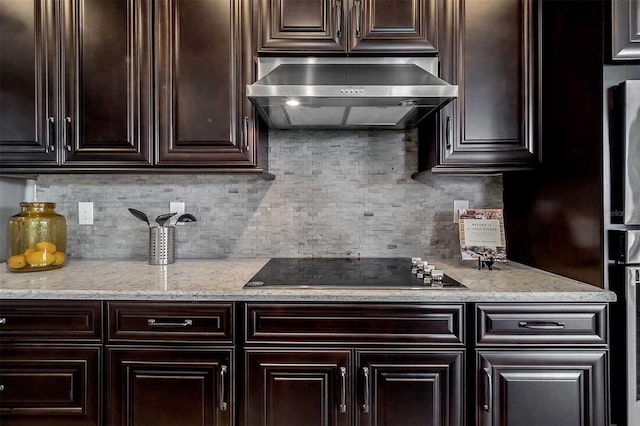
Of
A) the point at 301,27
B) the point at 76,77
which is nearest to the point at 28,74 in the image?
the point at 76,77

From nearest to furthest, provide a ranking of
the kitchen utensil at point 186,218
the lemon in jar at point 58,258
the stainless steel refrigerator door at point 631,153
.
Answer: the stainless steel refrigerator door at point 631,153 → the lemon in jar at point 58,258 → the kitchen utensil at point 186,218

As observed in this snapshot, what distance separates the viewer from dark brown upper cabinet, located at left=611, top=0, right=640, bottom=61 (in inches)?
45.9

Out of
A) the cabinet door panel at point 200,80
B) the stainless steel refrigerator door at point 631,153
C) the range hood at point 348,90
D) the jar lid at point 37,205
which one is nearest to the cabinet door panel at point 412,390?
the stainless steel refrigerator door at point 631,153

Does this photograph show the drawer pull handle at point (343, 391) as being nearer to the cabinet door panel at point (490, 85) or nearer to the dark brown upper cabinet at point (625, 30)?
the cabinet door panel at point (490, 85)

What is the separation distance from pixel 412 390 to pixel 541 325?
0.51 m

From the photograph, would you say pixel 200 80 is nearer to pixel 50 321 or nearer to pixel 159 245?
pixel 159 245

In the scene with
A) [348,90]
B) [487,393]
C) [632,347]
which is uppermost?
[348,90]

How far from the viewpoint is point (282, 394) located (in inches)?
48.1

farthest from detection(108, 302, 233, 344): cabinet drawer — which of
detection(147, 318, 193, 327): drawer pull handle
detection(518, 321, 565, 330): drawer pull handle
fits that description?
detection(518, 321, 565, 330): drawer pull handle

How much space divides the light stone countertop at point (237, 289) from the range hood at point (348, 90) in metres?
0.73

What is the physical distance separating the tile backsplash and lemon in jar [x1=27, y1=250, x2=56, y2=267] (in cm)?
32

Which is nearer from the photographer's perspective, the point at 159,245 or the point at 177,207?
the point at 159,245

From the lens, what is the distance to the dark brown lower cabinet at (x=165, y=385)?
123 cm

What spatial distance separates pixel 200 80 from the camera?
1.53 m
